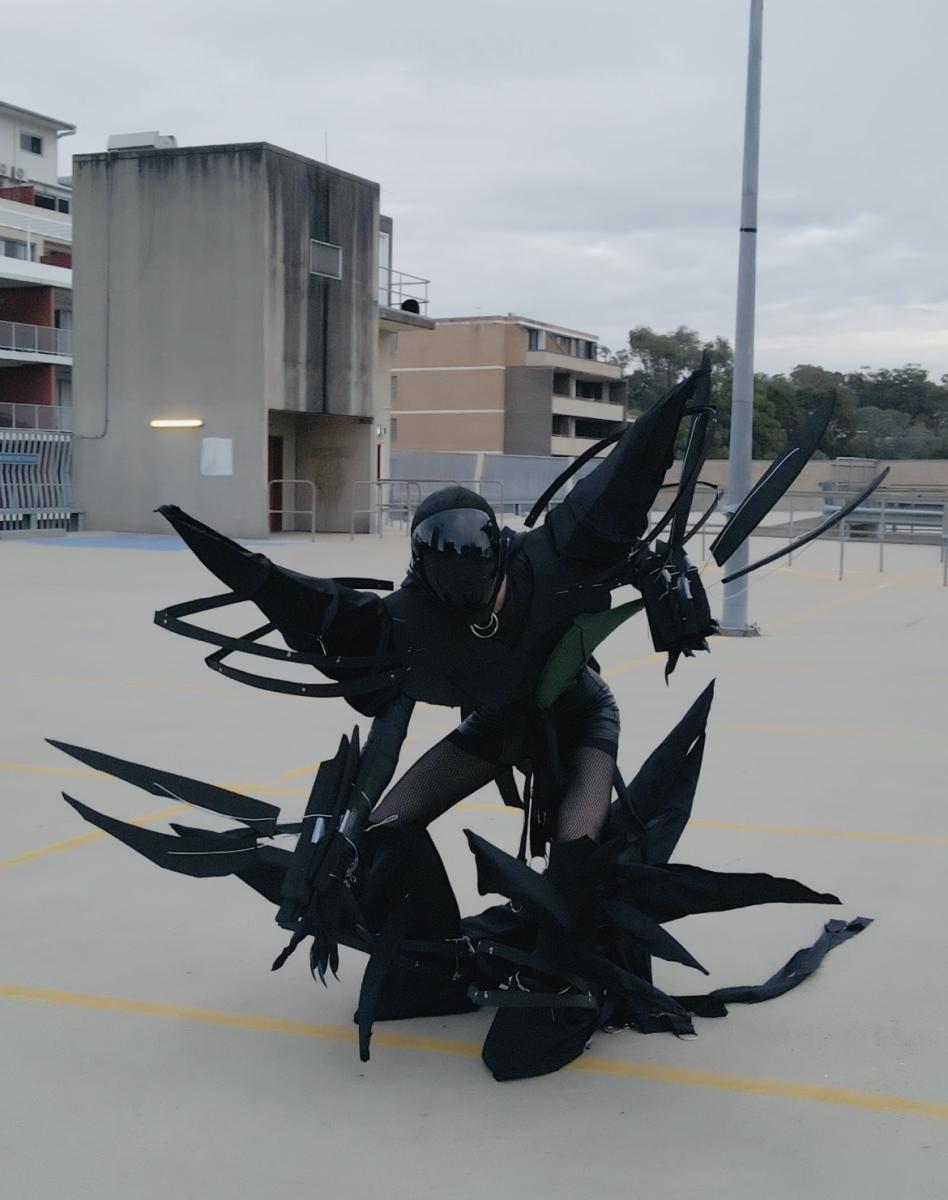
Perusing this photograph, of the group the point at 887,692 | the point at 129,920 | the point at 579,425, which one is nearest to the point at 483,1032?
the point at 129,920

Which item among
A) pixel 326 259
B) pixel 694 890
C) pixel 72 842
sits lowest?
pixel 72 842

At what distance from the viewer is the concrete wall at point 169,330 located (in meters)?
27.0

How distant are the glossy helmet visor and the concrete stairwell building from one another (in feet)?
77.8

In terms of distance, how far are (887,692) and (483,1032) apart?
7.42 metres

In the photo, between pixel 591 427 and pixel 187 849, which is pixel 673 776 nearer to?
pixel 187 849

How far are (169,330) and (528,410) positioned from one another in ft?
168

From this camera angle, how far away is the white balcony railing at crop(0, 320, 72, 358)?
2020 inches

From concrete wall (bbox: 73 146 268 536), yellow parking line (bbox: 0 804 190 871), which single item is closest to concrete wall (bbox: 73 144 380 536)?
concrete wall (bbox: 73 146 268 536)

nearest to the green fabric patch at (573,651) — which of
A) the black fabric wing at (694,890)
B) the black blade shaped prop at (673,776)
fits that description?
the black fabric wing at (694,890)

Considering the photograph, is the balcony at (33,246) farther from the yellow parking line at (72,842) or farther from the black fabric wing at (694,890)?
the black fabric wing at (694,890)

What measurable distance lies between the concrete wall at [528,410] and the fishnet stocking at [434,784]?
7317cm

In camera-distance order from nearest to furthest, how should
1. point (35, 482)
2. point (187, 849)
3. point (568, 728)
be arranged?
1. point (187, 849)
2. point (568, 728)
3. point (35, 482)

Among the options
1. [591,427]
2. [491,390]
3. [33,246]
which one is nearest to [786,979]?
[33,246]

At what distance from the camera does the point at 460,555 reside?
3.70m
